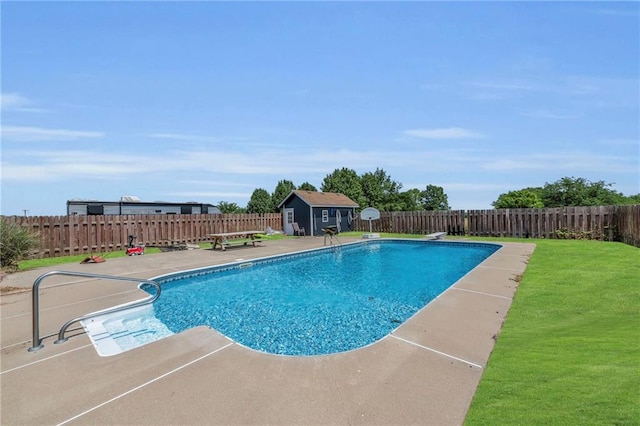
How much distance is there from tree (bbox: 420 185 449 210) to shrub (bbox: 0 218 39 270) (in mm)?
35952

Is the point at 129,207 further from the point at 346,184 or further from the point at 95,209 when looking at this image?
the point at 346,184

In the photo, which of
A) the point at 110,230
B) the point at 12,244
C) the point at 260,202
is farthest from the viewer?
the point at 260,202

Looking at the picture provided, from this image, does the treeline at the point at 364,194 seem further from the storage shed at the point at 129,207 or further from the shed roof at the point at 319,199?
the shed roof at the point at 319,199

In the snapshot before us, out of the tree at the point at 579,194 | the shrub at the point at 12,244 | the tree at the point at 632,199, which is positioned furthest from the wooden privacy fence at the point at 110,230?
the tree at the point at 632,199

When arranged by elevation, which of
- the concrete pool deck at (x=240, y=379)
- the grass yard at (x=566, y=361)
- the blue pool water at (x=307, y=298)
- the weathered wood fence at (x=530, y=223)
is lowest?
the blue pool water at (x=307, y=298)

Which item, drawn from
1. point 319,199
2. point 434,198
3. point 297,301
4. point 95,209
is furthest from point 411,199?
point 297,301

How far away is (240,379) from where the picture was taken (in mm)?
3445

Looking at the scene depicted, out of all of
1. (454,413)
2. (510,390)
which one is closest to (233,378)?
(454,413)

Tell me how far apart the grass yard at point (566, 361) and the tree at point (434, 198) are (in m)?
32.3

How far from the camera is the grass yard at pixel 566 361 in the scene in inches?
96.0

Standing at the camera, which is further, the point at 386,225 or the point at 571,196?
the point at 571,196

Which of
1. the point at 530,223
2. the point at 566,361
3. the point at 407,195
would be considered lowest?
the point at 566,361

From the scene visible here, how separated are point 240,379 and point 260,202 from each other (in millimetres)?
33190

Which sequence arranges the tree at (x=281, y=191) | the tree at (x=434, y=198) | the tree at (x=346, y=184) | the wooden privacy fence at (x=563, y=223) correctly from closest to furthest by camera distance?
1. the wooden privacy fence at (x=563, y=223)
2. the tree at (x=281, y=191)
3. the tree at (x=434, y=198)
4. the tree at (x=346, y=184)
